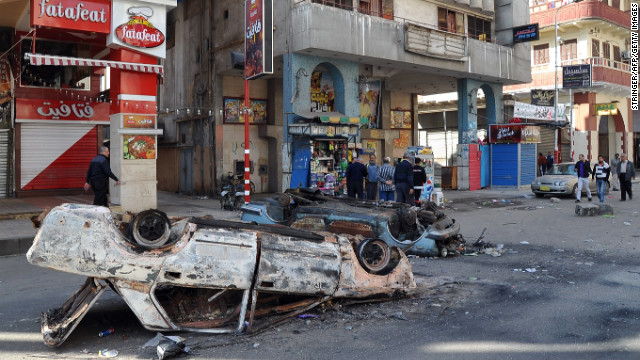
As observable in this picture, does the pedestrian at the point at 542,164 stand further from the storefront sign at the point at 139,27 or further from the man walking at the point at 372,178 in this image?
the storefront sign at the point at 139,27

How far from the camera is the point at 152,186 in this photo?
14297 millimetres

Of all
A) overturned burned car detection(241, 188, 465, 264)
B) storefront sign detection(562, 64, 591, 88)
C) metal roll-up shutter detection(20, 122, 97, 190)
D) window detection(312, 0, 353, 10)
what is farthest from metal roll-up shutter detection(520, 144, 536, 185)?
metal roll-up shutter detection(20, 122, 97, 190)

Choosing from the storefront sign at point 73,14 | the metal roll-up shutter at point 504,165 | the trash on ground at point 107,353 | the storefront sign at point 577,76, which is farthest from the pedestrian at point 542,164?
the trash on ground at point 107,353

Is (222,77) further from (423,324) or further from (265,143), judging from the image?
(423,324)

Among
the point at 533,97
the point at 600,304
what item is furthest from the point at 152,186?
the point at 533,97

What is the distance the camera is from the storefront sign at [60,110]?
644 inches

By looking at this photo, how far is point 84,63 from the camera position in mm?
12664

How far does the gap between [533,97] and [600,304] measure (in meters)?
24.0

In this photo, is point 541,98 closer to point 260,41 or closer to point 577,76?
point 577,76

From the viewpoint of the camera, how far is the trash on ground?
4.12m

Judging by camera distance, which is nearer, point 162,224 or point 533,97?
point 162,224

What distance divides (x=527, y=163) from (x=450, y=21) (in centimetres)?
840

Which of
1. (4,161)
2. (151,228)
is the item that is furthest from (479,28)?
(151,228)

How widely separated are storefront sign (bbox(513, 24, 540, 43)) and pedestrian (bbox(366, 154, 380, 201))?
1454 centimetres
